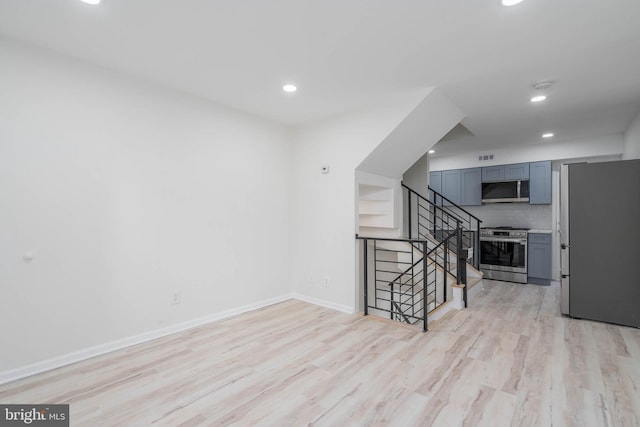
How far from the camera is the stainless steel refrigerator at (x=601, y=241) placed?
3186 mm

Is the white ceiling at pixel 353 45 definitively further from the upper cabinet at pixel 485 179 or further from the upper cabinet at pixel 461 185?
the upper cabinet at pixel 461 185

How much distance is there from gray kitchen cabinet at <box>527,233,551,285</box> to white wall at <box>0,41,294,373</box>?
12.9ft

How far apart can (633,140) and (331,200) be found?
13.8 feet

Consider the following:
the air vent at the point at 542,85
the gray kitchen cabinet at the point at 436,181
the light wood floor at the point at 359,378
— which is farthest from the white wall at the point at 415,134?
the gray kitchen cabinet at the point at 436,181

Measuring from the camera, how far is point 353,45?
2.26m

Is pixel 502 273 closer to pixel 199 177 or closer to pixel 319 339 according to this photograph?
pixel 319 339

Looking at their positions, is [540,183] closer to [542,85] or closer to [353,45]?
[542,85]

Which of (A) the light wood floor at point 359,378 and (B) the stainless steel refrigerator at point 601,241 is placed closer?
(A) the light wood floor at point 359,378

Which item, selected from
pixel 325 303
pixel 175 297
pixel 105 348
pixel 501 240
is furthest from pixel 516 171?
pixel 105 348

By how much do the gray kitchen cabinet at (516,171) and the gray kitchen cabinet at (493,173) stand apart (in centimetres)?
8

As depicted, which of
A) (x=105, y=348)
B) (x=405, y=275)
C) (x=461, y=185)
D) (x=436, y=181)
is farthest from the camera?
(x=436, y=181)

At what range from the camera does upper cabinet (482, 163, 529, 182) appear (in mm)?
5574

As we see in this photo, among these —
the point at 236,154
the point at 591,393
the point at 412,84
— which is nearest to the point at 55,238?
the point at 236,154

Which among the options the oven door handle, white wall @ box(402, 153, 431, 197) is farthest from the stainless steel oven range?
white wall @ box(402, 153, 431, 197)
